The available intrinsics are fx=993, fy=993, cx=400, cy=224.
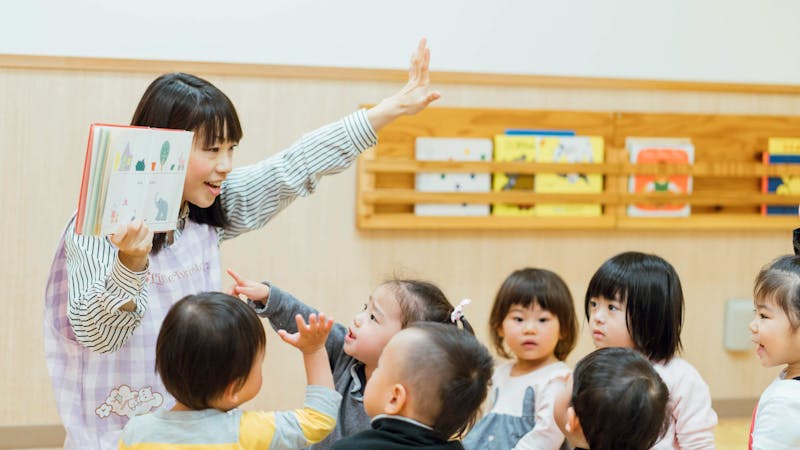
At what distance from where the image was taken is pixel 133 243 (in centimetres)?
184

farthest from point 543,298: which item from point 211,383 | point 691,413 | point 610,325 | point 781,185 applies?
point 781,185

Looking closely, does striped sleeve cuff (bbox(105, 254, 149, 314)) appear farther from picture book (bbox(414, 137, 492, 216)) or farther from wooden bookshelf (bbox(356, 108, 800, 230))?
picture book (bbox(414, 137, 492, 216))

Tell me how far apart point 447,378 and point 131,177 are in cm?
72

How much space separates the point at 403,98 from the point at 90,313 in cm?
92

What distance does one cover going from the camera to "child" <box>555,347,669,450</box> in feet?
5.78

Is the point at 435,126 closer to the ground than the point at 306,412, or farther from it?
farther from it

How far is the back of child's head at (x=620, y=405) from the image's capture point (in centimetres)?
176

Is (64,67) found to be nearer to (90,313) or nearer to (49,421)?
(49,421)

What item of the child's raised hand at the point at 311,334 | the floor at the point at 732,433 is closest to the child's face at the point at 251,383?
the child's raised hand at the point at 311,334

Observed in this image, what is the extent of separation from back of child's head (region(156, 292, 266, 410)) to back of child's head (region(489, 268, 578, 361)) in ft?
3.59

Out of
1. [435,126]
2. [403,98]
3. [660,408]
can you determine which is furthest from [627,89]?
[660,408]

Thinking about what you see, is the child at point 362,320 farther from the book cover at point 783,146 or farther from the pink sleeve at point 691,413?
the book cover at point 783,146

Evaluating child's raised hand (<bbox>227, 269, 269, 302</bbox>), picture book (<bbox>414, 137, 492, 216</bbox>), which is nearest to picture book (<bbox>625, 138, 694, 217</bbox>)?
picture book (<bbox>414, 137, 492, 216</bbox>)

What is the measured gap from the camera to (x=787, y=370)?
7.08ft
